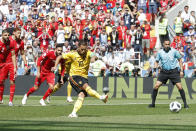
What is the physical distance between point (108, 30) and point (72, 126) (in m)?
21.5

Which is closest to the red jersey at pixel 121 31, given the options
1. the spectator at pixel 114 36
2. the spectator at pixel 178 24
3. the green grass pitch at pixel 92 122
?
the spectator at pixel 114 36

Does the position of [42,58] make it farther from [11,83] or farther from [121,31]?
[121,31]

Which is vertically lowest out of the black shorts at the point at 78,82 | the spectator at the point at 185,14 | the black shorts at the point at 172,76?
the black shorts at the point at 172,76

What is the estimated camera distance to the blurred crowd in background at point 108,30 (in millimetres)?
32438

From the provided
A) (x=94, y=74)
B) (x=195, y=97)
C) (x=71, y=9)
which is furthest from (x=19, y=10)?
(x=195, y=97)

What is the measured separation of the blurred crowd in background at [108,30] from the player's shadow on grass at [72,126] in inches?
666

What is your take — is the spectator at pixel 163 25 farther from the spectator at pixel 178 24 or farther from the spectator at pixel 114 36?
the spectator at pixel 114 36

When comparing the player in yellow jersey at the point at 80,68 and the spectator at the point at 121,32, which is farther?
the spectator at the point at 121,32

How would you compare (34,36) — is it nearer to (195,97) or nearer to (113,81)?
(113,81)

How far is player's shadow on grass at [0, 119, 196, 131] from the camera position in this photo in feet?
41.9

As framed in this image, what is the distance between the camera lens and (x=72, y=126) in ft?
43.5

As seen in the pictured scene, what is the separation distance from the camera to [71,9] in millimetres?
37656

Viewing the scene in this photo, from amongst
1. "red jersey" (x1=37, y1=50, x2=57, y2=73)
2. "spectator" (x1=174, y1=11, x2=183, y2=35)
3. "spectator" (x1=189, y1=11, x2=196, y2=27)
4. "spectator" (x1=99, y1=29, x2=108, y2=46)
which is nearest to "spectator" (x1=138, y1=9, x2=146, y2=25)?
"spectator" (x1=174, y1=11, x2=183, y2=35)

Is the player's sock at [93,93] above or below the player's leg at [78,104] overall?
above
